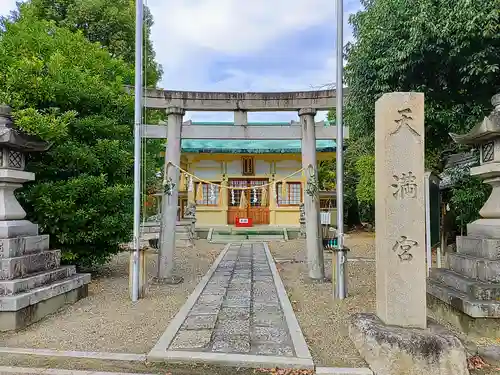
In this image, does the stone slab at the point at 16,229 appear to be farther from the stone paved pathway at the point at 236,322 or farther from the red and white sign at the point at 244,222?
the red and white sign at the point at 244,222

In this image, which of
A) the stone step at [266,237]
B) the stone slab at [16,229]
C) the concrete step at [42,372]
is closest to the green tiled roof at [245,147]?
the stone step at [266,237]

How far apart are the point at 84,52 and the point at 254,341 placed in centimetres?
780

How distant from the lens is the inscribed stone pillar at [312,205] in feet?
30.8

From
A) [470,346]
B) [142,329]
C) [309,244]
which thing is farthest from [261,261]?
[470,346]

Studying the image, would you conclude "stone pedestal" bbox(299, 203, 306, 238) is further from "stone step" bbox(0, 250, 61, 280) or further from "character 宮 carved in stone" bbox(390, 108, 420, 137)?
"character 宮 carved in stone" bbox(390, 108, 420, 137)

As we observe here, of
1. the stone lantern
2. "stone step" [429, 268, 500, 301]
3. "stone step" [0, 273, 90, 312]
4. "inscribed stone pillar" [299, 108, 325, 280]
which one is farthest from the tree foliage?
"stone step" [0, 273, 90, 312]

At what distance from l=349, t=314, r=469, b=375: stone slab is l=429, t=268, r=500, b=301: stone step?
1.45 meters

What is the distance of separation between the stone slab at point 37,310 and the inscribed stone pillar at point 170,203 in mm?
2014

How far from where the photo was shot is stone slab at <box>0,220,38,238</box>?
597 cm

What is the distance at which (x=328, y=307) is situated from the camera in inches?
272

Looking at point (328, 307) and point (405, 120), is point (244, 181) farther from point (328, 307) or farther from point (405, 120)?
point (405, 120)

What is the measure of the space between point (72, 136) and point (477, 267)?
777 cm

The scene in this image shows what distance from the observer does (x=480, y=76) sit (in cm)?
742

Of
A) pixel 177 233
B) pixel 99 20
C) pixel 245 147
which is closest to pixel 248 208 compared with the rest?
pixel 245 147
